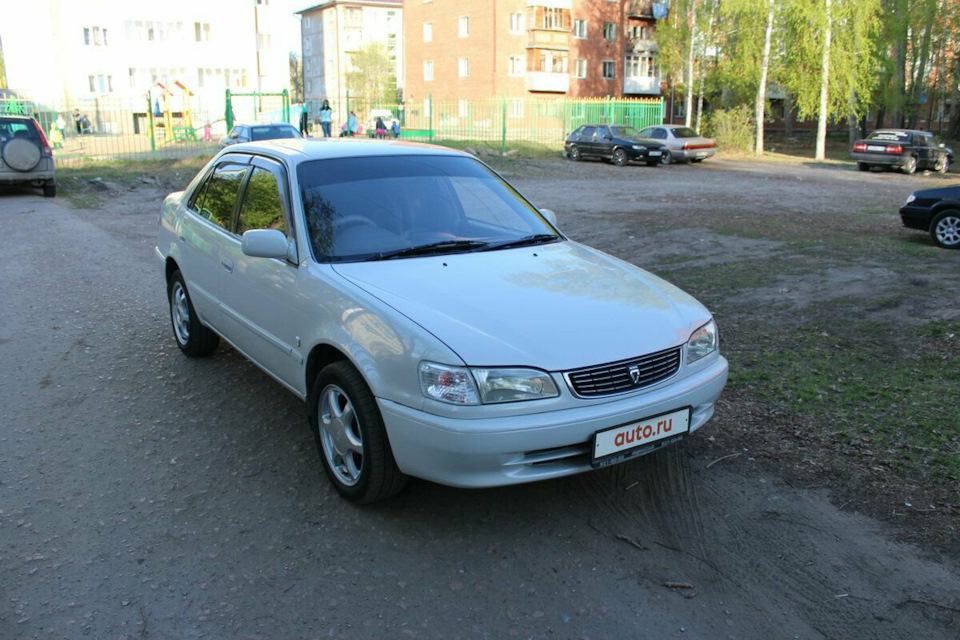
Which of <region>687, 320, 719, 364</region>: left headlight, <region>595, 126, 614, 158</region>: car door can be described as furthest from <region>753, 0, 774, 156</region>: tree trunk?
<region>687, 320, 719, 364</region>: left headlight

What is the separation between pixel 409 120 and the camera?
148 ft

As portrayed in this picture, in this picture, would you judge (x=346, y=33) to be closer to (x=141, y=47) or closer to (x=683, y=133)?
(x=141, y=47)

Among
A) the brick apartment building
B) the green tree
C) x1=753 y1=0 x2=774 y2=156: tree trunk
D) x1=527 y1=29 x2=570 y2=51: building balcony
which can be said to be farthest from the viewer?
the green tree

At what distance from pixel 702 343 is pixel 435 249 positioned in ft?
4.84

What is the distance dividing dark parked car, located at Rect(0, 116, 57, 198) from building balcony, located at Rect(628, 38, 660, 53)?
2001 inches

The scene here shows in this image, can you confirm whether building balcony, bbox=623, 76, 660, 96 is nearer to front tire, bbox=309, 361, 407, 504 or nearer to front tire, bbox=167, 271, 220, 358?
front tire, bbox=167, 271, 220, 358

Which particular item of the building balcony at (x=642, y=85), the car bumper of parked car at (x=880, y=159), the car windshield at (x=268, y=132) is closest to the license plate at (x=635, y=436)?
the car windshield at (x=268, y=132)

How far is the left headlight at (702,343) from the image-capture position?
3777mm

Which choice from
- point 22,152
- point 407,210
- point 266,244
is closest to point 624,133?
point 22,152

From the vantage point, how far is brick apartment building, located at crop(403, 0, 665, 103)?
55.2m

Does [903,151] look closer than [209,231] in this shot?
No

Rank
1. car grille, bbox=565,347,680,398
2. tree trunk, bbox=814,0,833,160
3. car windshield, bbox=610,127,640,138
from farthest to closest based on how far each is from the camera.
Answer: tree trunk, bbox=814,0,833,160 < car windshield, bbox=610,127,640,138 < car grille, bbox=565,347,680,398

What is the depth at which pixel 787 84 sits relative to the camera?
3684cm

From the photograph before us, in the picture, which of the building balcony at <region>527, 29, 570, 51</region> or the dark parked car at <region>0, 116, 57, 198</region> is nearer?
the dark parked car at <region>0, 116, 57, 198</region>
